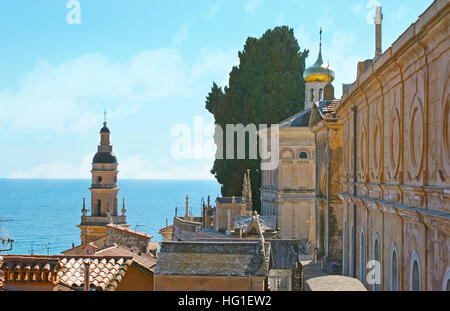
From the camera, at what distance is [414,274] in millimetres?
12086

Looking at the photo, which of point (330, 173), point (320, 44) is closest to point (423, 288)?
point (330, 173)

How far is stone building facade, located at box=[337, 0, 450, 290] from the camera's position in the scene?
1010 cm

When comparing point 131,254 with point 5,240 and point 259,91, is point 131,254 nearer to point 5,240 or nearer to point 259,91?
point 5,240

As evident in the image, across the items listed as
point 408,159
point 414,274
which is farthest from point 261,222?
point 414,274

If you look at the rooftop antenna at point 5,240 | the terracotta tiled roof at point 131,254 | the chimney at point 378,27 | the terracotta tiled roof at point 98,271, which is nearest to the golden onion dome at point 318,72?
the rooftop antenna at point 5,240

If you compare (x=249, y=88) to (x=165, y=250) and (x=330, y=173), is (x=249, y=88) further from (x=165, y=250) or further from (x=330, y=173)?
(x=165, y=250)

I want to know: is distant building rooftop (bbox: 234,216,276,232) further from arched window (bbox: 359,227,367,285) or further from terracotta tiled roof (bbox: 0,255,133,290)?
terracotta tiled roof (bbox: 0,255,133,290)

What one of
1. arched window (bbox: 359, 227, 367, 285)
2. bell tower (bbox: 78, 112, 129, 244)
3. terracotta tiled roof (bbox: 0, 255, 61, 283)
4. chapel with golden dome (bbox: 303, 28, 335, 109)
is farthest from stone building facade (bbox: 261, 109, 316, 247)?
terracotta tiled roof (bbox: 0, 255, 61, 283)

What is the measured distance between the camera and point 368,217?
1714 centimetres

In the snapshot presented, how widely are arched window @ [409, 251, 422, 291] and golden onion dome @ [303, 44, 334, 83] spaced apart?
107 ft

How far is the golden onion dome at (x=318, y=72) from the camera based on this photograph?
43.8m
